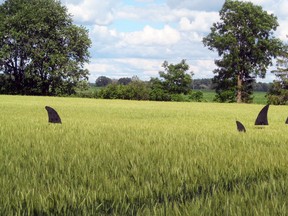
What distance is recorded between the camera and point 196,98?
64.1 meters

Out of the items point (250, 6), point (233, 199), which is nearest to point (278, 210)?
point (233, 199)

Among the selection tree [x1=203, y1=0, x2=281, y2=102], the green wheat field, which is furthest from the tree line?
the green wheat field

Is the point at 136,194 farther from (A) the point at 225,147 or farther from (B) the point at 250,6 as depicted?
(B) the point at 250,6

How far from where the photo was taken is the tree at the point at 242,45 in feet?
204

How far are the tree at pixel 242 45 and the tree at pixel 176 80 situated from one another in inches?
478

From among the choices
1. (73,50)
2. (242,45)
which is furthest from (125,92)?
(242,45)

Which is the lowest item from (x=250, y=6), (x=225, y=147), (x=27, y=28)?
(x=225, y=147)

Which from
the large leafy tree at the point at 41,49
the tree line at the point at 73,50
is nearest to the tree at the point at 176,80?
the tree line at the point at 73,50

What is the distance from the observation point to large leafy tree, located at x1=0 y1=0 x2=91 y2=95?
189 feet

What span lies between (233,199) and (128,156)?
2540 mm

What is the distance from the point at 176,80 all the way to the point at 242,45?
17130mm

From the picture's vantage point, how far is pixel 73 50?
59938mm

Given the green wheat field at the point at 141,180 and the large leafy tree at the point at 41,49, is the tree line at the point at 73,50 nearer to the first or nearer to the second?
the large leafy tree at the point at 41,49

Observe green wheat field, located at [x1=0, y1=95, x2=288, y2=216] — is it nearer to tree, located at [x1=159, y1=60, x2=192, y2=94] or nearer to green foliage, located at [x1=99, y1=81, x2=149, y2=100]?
green foliage, located at [x1=99, y1=81, x2=149, y2=100]
